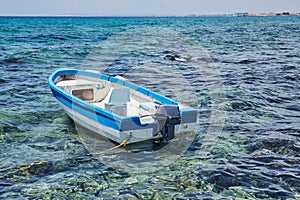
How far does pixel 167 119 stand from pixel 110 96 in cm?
273

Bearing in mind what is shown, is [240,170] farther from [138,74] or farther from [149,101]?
[138,74]

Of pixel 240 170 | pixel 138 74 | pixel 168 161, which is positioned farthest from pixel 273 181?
pixel 138 74

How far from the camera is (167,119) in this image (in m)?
10.1

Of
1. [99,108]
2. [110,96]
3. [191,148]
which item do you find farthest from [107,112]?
[191,148]

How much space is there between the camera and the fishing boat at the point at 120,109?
33.2 feet

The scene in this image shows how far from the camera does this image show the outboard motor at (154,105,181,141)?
10.1 m

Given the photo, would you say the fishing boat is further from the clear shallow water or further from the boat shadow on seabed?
the clear shallow water

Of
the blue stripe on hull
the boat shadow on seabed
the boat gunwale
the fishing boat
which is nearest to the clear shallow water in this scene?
the boat shadow on seabed

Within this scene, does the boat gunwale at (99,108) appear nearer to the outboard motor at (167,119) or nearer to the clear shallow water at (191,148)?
the outboard motor at (167,119)

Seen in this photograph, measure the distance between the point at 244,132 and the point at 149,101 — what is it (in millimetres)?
3371

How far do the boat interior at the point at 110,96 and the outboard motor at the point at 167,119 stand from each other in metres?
0.61

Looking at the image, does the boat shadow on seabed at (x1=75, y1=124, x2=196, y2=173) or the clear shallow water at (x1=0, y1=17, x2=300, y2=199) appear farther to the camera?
the boat shadow on seabed at (x1=75, y1=124, x2=196, y2=173)

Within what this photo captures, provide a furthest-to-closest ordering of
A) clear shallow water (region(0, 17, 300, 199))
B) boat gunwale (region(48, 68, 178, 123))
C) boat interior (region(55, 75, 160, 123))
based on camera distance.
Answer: boat interior (region(55, 75, 160, 123))
boat gunwale (region(48, 68, 178, 123))
clear shallow water (region(0, 17, 300, 199))

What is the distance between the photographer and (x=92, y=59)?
33.3 m
